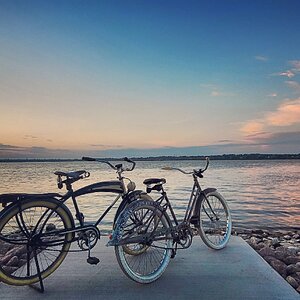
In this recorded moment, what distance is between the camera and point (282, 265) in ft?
16.2

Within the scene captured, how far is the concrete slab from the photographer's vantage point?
9.78 ft

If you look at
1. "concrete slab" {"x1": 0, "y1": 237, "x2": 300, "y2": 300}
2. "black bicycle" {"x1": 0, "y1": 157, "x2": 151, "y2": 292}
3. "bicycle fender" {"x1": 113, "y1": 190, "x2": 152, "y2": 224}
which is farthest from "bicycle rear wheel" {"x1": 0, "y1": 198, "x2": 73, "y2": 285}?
"bicycle fender" {"x1": 113, "y1": 190, "x2": 152, "y2": 224}

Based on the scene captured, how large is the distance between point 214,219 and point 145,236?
1.36 meters

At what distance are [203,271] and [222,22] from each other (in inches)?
257

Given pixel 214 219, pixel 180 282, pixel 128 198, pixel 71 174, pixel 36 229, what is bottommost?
pixel 180 282

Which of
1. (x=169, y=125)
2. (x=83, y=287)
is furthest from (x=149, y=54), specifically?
(x=83, y=287)

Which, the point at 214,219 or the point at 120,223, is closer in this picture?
the point at 120,223

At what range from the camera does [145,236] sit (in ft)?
11.0

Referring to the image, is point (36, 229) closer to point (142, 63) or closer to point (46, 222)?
point (46, 222)

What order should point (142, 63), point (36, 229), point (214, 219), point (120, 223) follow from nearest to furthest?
point (36, 229), point (120, 223), point (214, 219), point (142, 63)

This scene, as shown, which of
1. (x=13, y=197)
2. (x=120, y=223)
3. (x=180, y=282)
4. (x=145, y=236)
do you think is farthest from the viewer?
(x=145, y=236)

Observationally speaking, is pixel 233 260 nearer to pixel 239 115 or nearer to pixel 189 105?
pixel 189 105

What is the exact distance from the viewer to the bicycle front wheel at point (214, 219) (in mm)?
4199

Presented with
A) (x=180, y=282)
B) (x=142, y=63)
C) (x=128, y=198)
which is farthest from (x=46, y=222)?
(x=142, y=63)
